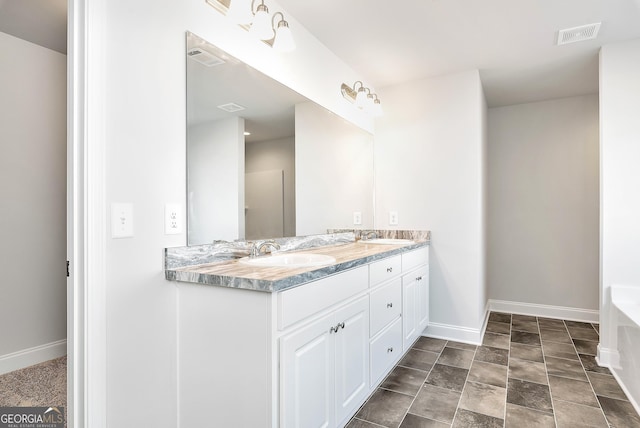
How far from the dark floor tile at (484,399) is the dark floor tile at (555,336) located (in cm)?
120

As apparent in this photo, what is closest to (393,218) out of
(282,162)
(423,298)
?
(423,298)

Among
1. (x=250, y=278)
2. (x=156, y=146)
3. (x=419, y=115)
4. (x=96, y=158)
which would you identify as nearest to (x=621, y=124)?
(x=419, y=115)

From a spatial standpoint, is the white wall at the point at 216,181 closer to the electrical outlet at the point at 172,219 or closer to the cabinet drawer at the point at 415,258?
the electrical outlet at the point at 172,219

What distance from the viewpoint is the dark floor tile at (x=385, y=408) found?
180 centimetres

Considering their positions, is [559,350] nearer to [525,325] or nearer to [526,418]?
[525,325]

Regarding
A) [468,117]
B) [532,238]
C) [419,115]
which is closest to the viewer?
[468,117]

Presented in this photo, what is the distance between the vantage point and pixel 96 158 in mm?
1186

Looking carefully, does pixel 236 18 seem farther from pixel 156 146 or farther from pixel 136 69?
pixel 156 146

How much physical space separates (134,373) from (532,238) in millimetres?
3969

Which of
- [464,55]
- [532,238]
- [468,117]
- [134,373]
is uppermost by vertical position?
[464,55]

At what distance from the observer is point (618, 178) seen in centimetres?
245

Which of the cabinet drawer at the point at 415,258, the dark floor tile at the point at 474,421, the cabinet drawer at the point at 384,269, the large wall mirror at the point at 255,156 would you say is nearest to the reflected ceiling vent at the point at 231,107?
the large wall mirror at the point at 255,156

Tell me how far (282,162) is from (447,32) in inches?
56.7

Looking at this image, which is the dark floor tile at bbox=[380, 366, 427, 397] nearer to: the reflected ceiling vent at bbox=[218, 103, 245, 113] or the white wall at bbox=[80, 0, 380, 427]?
the white wall at bbox=[80, 0, 380, 427]
